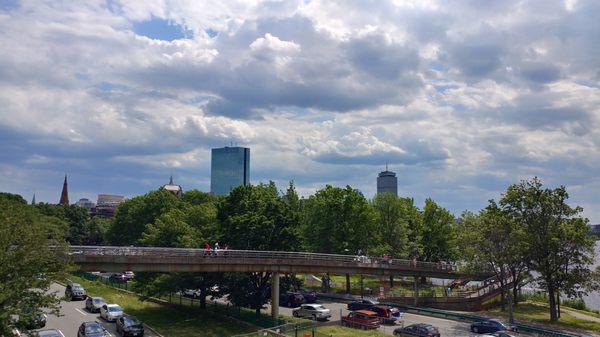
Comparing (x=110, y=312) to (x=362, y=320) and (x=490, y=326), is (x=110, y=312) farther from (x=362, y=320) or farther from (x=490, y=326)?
(x=490, y=326)

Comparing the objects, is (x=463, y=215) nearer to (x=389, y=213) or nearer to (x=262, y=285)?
(x=389, y=213)

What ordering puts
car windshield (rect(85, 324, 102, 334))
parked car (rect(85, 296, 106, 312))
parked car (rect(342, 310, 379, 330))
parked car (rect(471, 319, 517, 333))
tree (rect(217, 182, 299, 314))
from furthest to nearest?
tree (rect(217, 182, 299, 314))
parked car (rect(85, 296, 106, 312))
parked car (rect(342, 310, 379, 330))
parked car (rect(471, 319, 517, 333))
car windshield (rect(85, 324, 102, 334))

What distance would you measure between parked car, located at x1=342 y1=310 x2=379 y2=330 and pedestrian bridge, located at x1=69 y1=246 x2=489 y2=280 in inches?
330

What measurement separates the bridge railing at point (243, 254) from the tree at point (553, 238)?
15.1 meters

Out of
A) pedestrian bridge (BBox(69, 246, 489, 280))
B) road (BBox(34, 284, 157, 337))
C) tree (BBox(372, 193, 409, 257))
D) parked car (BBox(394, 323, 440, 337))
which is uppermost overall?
tree (BBox(372, 193, 409, 257))

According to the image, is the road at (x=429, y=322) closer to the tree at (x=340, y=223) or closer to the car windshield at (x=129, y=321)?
the tree at (x=340, y=223)

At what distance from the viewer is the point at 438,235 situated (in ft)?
265

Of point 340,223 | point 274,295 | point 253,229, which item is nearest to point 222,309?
point 274,295

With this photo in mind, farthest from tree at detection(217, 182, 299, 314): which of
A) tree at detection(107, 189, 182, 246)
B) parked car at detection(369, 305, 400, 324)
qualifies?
tree at detection(107, 189, 182, 246)

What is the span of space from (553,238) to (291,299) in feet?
93.3

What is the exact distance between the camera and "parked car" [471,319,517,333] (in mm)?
44672

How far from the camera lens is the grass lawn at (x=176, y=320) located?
158ft

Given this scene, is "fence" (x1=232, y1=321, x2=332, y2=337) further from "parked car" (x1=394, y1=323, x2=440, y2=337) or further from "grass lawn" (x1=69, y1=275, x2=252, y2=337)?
"parked car" (x1=394, y1=323, x2=440, y2=337)

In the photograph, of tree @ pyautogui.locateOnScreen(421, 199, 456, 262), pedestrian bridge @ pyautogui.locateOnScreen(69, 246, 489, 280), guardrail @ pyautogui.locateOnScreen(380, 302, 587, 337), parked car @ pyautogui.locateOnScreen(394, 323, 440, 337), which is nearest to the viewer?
parked car @ pyautogui.locateOnScreen(394, 323, 440, 337)
